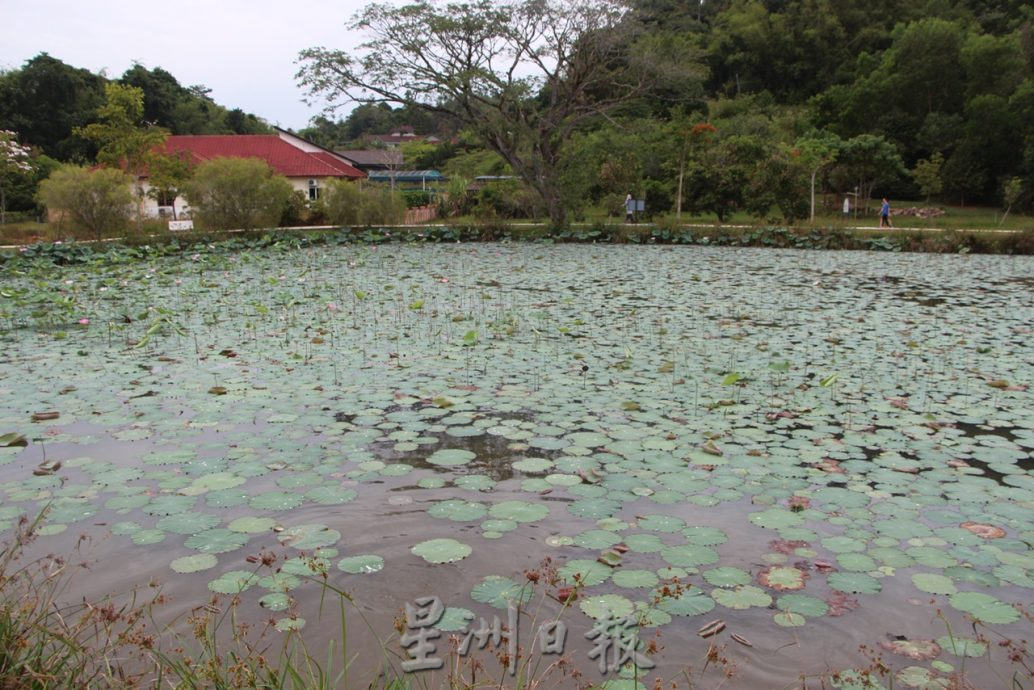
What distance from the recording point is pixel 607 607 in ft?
7.15

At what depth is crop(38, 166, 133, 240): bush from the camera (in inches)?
528

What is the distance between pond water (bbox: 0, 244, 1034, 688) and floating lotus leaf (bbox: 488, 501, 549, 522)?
2cm

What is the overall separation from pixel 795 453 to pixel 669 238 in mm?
12323

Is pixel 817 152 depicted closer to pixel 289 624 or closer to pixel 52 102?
pixel 289 624

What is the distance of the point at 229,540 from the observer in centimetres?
258

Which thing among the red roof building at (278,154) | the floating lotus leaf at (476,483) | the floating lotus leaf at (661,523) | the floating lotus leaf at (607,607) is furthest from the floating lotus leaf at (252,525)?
the red roof building at (278,154)

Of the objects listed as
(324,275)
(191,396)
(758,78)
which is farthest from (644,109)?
(191,396)

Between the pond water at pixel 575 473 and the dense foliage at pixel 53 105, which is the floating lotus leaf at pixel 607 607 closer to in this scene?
the pond water at pixel 575 473

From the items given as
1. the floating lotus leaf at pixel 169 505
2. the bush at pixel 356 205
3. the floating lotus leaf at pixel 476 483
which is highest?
the bush at pixel 356 205

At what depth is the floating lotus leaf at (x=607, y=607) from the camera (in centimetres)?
214

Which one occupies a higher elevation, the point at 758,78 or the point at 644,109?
the point at 758,78

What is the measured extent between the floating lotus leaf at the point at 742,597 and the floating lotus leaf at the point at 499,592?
58 centimetres

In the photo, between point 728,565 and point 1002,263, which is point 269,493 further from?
point 1002,263

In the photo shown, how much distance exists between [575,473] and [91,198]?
13640mm
